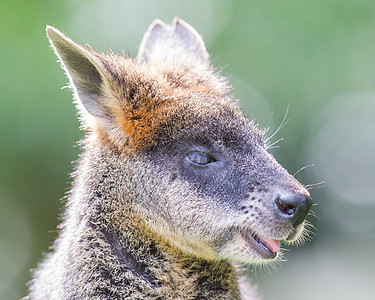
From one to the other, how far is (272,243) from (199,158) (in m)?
0.94

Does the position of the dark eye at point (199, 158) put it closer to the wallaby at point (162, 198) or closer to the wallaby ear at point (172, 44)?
the wallaby at point (162, 198)

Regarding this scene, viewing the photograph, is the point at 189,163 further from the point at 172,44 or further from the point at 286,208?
the point at 172,44

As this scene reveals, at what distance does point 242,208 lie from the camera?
4.09 m

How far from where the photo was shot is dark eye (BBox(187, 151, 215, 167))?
166 inches

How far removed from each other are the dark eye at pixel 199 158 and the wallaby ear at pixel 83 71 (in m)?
0.89

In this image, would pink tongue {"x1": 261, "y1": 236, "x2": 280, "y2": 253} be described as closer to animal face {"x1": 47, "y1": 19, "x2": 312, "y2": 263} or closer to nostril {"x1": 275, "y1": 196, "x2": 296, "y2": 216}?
animal face {"x1": 47, "y1": 19, "x2": 312, "y2": 263}

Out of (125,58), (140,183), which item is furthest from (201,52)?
(140,183)

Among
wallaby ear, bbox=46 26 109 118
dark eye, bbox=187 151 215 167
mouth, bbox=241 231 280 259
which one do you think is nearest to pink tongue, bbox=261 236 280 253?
mouth, bbox=241 231 280 259

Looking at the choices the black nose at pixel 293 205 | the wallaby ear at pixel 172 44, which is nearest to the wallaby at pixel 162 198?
the black nose at pixel 293 205

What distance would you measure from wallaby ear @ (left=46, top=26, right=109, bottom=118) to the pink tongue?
1783mm

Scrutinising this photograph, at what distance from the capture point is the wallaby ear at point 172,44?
221 inches

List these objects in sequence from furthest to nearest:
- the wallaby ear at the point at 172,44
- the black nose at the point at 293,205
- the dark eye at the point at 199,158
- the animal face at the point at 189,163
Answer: the wallaby ear at the point at 172,44 < the dark eye at the point at 199,158 < the animal face at the point at 189,163 < the black nose at the point at 293,205

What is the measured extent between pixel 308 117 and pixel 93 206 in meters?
8.85

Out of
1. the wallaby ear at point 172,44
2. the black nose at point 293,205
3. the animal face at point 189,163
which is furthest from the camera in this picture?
the wallaby ear at point 172,44
